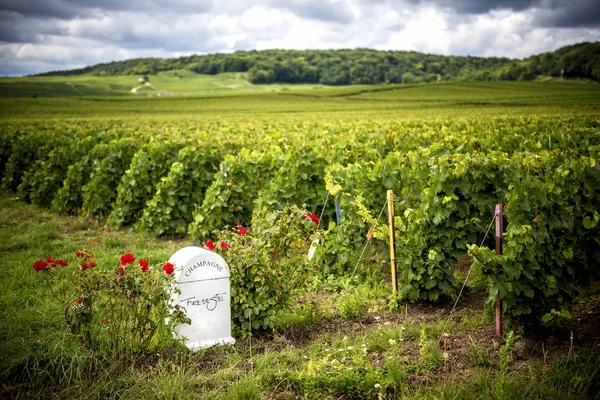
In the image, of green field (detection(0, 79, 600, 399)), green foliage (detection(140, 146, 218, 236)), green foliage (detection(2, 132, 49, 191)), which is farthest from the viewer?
green foliage (detection(2, 132, 49, 191))

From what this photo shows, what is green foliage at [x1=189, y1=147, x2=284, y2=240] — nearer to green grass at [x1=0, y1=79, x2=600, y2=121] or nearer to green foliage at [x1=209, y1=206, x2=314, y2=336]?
green foliage at [x1=209, y1=206, x2=314, y2=336]

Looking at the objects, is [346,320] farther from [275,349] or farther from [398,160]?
[398,160]

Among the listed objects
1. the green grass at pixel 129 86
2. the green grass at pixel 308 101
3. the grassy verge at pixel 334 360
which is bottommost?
the grassy verge at pixel 334 360

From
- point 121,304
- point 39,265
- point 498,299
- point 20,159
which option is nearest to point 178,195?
point 121,304

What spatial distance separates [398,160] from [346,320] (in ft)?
9.43

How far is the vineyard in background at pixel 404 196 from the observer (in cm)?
491

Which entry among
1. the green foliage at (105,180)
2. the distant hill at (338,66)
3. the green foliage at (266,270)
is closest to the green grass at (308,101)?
the distant hill at (338,66)

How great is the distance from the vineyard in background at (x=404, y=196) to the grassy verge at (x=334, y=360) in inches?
16.9

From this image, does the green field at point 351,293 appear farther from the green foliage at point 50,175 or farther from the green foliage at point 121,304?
the green foliage at point 50,175

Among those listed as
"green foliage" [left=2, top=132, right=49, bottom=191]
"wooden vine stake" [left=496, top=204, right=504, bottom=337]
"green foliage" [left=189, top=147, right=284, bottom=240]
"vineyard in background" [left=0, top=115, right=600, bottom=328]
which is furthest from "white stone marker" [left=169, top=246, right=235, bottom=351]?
"green foliage" [left=2, top=132, right=49, bottom=191]

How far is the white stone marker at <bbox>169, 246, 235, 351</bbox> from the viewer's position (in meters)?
4.77

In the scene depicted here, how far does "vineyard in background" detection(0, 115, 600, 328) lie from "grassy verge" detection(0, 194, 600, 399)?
430 millimetres

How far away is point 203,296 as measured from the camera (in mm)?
4859

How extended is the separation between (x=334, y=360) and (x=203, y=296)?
152 centimetres
